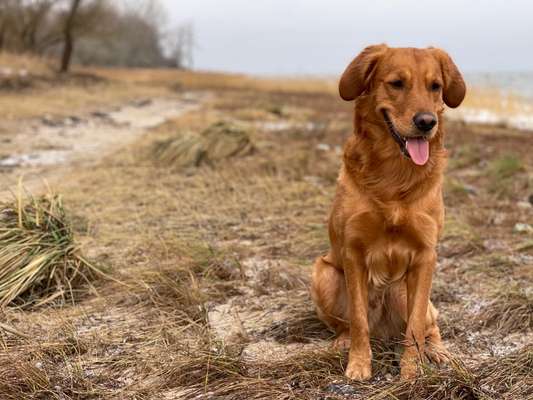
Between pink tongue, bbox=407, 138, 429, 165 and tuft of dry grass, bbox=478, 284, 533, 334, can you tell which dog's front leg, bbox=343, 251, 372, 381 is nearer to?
pink tongue, bbox=407, 138, 429, 165

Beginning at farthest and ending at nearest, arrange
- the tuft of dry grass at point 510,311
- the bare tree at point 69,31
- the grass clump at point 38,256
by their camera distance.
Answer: the bare tree at point 69,31, the grass clump at point 38,256, the tuft of dry grass at point 510,311

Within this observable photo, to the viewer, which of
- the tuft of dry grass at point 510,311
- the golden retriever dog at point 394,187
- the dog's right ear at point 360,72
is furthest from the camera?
the tuft of dry grass at point 510,311

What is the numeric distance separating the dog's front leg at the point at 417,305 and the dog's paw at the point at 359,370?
0.51 feet

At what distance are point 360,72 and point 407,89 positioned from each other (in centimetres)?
26

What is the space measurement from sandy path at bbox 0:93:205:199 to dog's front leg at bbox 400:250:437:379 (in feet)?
11.4

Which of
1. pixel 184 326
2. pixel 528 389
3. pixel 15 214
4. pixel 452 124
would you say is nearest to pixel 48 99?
pixel 452 124

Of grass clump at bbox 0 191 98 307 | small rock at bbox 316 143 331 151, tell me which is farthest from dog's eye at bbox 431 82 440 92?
small rock at bbox 316 143 331 151

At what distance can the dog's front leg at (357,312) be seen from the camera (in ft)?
9.39

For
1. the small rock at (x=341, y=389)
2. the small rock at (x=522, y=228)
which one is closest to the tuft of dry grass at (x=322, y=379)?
the small rock at (x=341, y=389)

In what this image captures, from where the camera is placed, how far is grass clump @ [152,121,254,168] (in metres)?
8.33

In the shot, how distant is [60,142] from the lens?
33.6ft

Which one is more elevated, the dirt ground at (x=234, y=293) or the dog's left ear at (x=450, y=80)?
the dog's left ear at (x=450, y=80)

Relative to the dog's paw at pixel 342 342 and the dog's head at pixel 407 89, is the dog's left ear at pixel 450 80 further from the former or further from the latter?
the dog's paw at pixel 342 342

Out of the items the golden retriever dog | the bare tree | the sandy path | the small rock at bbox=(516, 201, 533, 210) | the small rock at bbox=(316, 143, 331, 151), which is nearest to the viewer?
the golden retriever dog
